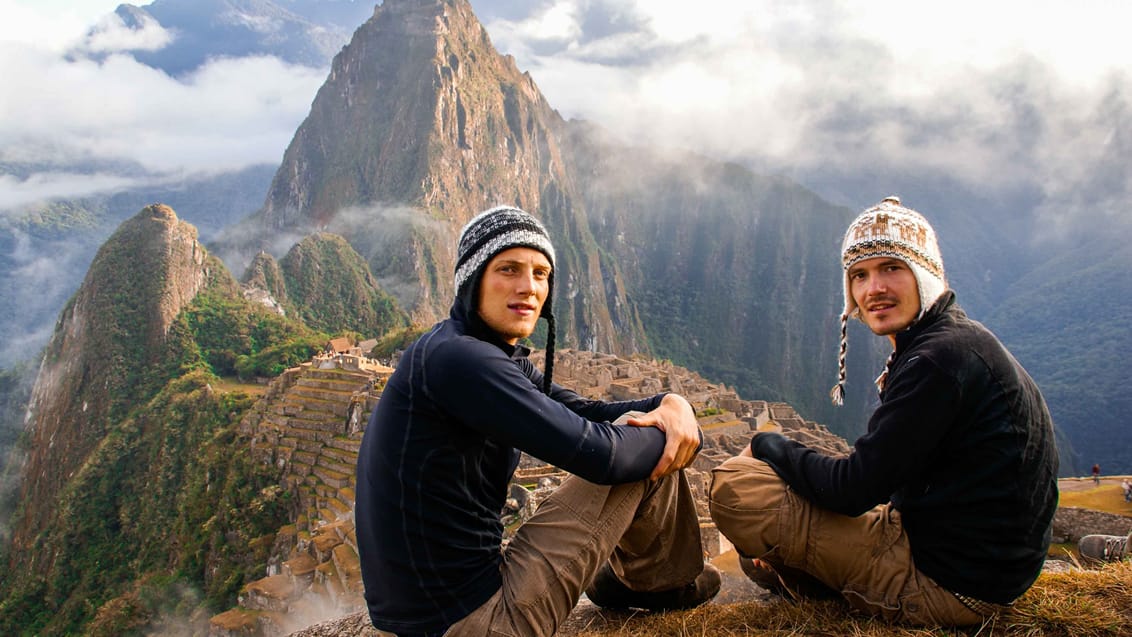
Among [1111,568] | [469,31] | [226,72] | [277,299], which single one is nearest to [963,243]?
[469,31]

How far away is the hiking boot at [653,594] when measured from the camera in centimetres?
285

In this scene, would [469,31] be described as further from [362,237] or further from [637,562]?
[637,562]

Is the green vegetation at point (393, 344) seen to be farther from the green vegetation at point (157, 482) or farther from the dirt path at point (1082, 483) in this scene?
the dirt path at point (1082, 483)

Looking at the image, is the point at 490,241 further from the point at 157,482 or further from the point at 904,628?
the point at 157,482

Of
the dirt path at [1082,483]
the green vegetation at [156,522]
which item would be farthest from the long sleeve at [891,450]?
the green vegetation at [156,522]

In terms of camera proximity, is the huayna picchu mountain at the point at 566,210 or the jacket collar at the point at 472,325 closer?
the jacket collar at the point at 472,325

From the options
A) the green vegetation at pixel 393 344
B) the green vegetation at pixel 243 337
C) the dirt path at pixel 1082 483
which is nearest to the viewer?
the dirt path at pixel 1082 483

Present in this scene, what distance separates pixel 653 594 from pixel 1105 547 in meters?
3.25

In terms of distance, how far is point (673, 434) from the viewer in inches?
91.8

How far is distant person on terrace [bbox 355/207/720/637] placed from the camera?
6.74 feet

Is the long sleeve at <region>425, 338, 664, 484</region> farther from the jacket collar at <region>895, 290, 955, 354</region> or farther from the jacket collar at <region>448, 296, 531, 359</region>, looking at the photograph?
the jacket collar at <region>895, 290, 955, 354</region>

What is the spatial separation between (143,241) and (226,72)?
152m

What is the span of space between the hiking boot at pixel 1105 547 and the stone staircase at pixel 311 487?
874cm

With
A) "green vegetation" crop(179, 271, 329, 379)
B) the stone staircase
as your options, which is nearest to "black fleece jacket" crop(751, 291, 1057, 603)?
the stone staircase
